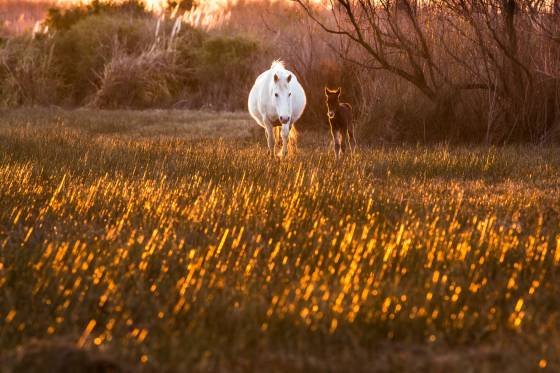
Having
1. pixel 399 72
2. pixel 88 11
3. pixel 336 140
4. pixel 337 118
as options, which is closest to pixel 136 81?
pixel 88 11

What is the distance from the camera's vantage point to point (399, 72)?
40.0ft

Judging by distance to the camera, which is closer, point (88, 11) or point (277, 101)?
point (277, 101)

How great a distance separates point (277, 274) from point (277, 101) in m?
6.49

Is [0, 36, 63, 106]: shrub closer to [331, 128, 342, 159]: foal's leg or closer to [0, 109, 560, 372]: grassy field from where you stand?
[331, 128, 342, 159]: foal's leg

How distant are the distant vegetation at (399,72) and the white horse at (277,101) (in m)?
1.03

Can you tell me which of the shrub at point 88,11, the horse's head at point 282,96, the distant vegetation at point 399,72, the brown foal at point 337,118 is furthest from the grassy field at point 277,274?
the shrub at point 88,11

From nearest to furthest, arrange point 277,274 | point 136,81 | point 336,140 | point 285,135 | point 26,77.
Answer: point 277,274, point 336,140, point 285,135, point 26,77, point 136,81

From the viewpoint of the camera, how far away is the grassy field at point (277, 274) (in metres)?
3.41

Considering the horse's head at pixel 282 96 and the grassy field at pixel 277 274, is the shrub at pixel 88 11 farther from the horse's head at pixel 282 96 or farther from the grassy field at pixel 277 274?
the grassy field at pixel 277 274

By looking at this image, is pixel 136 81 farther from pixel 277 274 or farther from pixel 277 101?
pixel 277 274

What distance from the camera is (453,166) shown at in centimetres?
934

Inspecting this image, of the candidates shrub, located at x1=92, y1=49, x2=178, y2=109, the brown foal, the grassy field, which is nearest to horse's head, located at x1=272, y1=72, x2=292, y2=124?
the brown foal

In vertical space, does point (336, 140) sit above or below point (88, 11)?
below

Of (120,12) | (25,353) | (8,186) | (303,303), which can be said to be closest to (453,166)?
(8,186)
